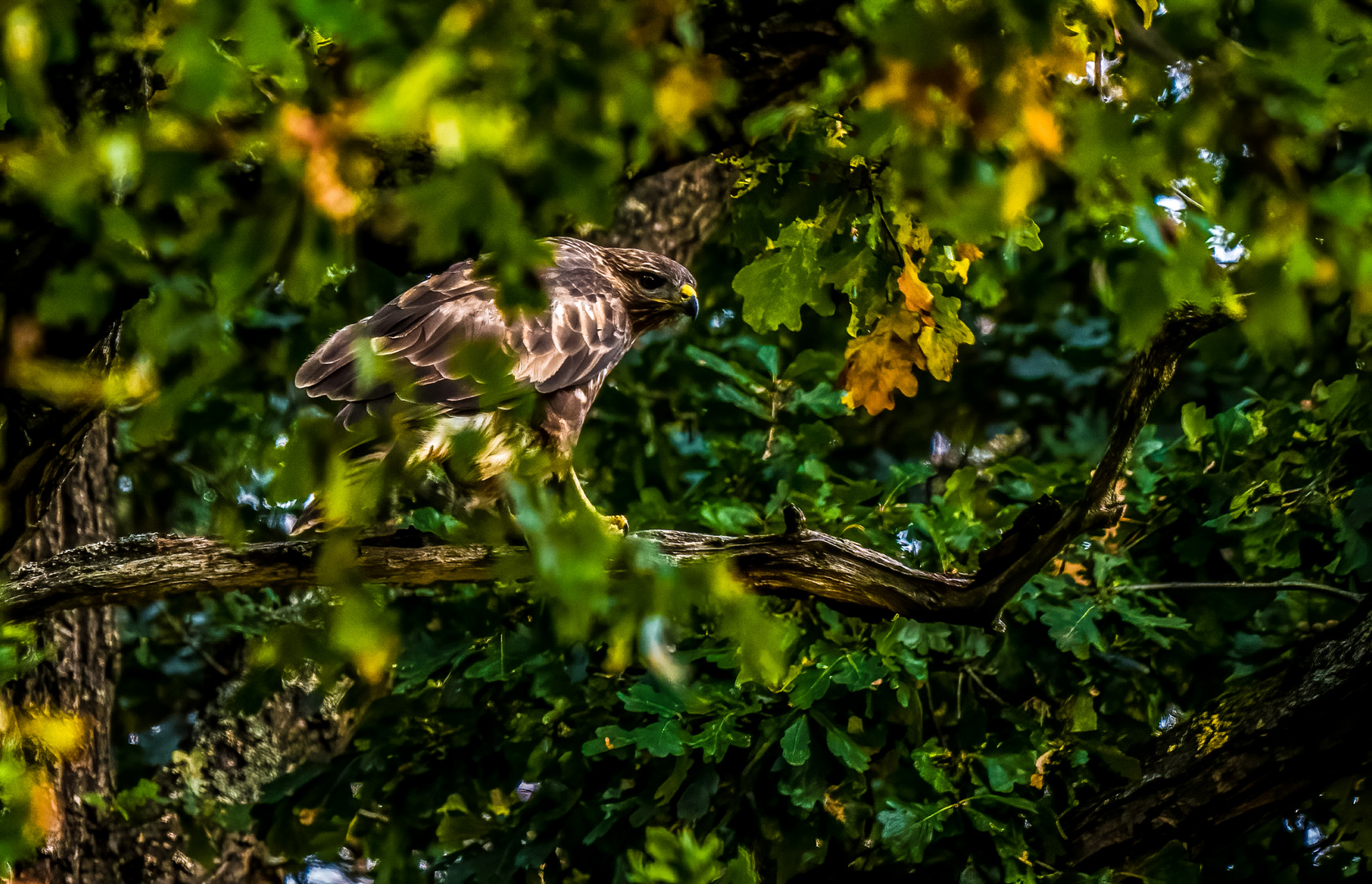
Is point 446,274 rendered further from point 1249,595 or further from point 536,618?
point 1249,595

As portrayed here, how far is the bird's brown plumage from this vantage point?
118 inches

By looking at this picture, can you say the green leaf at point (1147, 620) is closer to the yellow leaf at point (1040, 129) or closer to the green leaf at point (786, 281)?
the green leaf at point (786, 281)

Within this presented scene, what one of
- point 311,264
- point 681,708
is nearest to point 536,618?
point 681,708

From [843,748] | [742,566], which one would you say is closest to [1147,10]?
[742,566]

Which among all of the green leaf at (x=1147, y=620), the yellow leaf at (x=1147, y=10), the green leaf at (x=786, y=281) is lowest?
the green leaf at (x=1147, y=620)

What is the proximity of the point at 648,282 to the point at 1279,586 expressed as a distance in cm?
231

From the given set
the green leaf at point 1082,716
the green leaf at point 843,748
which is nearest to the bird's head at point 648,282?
the green leaf at point 843,748

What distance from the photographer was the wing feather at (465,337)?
9.75 ft

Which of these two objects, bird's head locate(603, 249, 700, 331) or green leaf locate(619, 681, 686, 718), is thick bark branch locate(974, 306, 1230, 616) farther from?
bird's head locate(603, 249, 700, 331)

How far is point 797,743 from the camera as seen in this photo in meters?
2.82

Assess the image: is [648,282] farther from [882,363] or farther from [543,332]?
[882,363]

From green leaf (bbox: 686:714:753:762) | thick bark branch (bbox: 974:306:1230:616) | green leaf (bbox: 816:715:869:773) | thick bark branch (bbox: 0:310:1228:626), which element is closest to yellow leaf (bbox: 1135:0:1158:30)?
thick bark branch (bbox: 974:306:1230:616)

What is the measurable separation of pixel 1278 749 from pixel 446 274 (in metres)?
2.64

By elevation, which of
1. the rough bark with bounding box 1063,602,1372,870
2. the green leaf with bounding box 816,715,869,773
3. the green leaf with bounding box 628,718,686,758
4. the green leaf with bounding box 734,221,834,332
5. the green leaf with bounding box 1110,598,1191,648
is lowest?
the rough bark with bounding box 1063,602,1372,870
